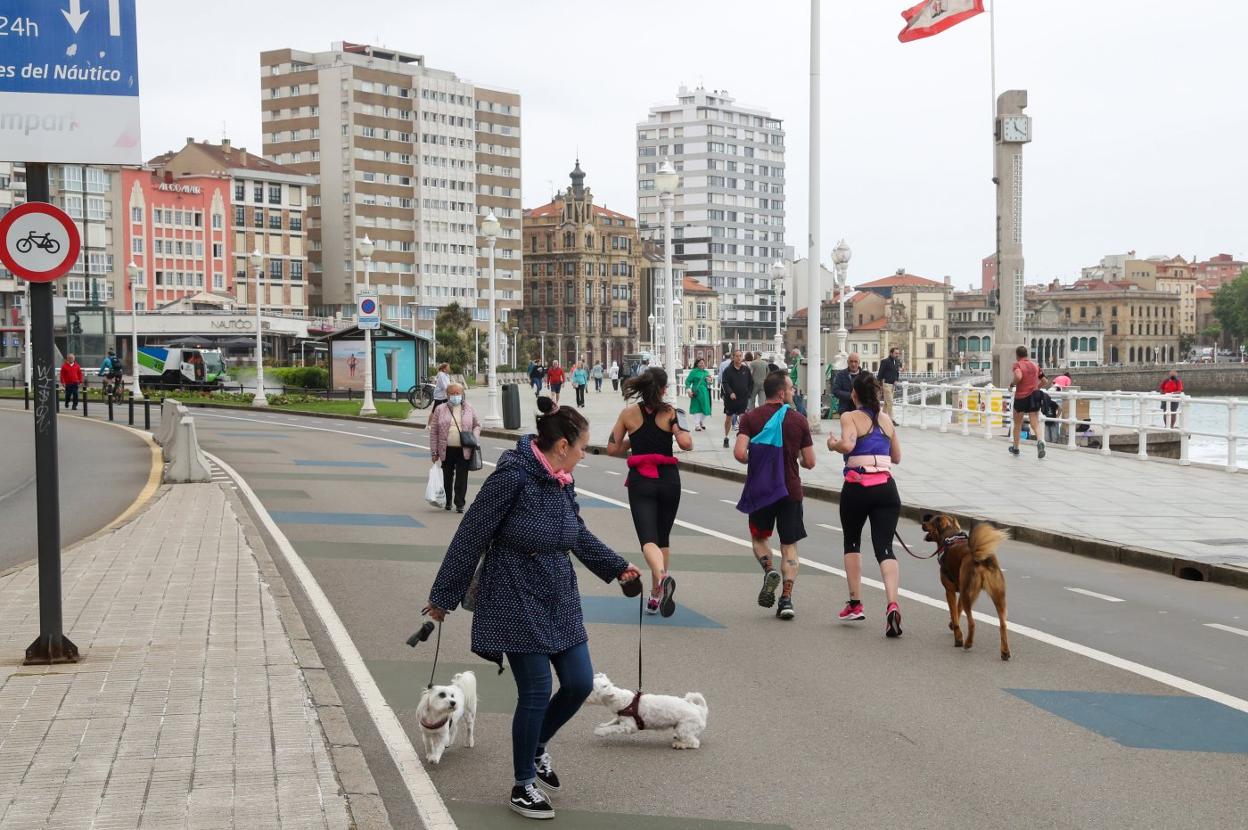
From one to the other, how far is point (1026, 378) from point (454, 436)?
1137cm

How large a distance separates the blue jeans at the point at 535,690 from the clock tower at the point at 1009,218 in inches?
1867

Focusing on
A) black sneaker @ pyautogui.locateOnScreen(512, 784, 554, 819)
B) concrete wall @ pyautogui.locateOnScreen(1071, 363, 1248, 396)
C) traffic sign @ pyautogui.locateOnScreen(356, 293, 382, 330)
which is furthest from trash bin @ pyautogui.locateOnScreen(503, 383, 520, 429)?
concrete wall @ pyautogui.locateOnScreen(1071, 363, 1248, 396)

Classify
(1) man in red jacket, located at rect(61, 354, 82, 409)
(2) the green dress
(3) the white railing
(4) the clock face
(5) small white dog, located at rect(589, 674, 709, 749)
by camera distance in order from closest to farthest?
(5) small white dog, located at rect(589, 674, 709, 749) → (3) the white railing → (2) the green dress → (1) man in red jacket, located at rect(61, 354, 82, 409) → (4) the clock face

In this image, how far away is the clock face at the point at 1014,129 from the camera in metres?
53.2

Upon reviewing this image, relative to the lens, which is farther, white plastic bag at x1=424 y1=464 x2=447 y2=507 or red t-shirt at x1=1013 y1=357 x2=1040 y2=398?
red t-shirt at x1=1013 y1=357 x2=1040 y2=398

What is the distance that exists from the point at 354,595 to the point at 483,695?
334cm

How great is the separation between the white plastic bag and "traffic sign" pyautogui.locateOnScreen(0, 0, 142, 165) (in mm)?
9208

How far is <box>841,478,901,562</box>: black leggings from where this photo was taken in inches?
376

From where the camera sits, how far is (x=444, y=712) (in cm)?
602

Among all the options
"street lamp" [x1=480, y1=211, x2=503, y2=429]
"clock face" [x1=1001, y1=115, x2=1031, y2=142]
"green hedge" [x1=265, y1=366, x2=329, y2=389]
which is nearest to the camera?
"street lamp" [x1=480, y1=211, x2=503, y2=429]

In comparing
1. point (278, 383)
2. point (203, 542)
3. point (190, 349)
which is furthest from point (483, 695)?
point (190, 349)

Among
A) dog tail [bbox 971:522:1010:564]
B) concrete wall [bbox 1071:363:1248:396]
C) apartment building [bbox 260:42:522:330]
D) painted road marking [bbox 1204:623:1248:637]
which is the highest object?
apartment building [bbox 260:42:522:330]

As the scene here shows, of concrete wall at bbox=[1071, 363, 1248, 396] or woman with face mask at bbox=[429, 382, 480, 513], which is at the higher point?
woman with face mask at bbox=[429, 382, 480, 513]

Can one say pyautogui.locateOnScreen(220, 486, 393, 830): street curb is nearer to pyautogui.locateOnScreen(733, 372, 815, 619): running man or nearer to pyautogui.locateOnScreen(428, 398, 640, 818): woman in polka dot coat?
pyautogui.locateOnScreen(428, 398, 640, 818): woman in polka dot coat
